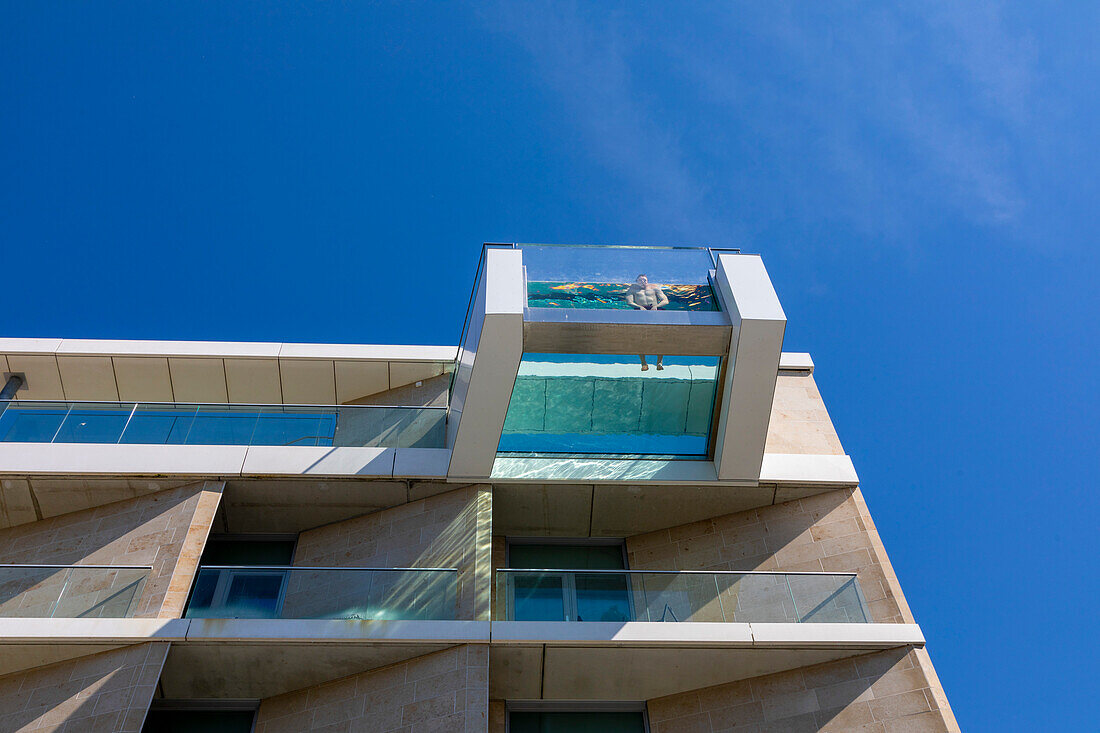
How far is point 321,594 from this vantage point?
1203cm

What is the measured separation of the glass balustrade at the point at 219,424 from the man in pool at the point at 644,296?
390 centimetres

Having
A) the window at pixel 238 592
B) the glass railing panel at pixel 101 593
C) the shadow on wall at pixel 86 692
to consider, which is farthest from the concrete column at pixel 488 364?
the shadow on wall at pixel 86 692

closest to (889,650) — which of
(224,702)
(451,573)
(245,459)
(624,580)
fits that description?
(624,580)

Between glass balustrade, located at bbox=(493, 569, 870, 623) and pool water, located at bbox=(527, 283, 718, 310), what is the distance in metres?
3.86

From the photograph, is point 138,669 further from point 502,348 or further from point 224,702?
point 502,348

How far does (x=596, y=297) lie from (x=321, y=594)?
18.6 feet

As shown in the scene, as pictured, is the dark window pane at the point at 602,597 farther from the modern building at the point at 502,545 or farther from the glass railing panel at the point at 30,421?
the glass railing panel at the point at 30,421

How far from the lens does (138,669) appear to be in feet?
37.0

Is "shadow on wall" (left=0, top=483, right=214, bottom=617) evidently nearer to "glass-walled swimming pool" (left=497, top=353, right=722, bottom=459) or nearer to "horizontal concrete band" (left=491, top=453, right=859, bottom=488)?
"horizontal concrete band" (left=491, top=453, right=859, bottom=488)

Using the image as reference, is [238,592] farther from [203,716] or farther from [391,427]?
[391,427]

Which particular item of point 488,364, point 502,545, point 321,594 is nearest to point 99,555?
point 321,594

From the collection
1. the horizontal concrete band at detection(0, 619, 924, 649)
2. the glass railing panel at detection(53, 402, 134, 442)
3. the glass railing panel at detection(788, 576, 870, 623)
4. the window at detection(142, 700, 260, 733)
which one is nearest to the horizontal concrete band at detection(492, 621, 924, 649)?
the horizontal concrete band at detection(0, 619, 924, 649)

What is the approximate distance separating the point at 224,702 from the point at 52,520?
4.54 metres

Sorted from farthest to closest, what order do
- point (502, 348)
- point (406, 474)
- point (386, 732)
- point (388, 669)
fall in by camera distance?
point (406, 474)
point (502, 348)
point (388, 669)
point (386, 732)
